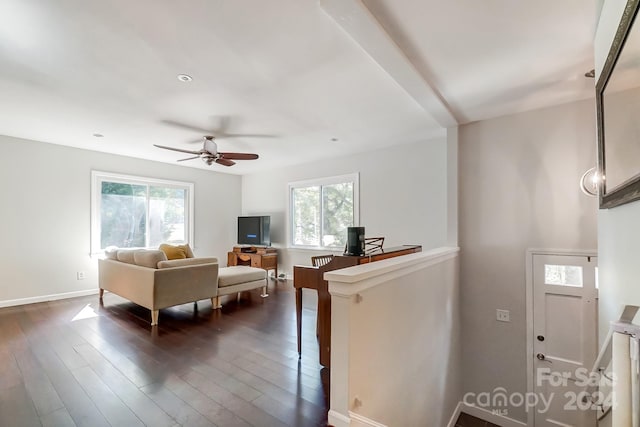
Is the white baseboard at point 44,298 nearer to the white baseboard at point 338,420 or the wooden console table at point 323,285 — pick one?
the wooden console table at point 323,285

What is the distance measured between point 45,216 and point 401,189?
18.9 feet

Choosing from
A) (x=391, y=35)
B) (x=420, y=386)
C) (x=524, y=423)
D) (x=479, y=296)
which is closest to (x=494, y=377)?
(x=524, y=423)

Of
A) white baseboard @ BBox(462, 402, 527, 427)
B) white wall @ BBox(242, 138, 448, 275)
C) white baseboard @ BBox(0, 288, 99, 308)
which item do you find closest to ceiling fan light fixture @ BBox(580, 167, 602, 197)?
white wall @ BBox(242, 138, 448, 275)

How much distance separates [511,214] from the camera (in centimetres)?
308

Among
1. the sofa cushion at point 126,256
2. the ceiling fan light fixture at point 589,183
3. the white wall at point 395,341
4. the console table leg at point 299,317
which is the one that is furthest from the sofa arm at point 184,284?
the ceiling fan light fixture at point 589,183

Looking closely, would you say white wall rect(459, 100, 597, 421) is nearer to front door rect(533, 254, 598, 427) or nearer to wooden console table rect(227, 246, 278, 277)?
front door rect(533, 254, 598, 427)

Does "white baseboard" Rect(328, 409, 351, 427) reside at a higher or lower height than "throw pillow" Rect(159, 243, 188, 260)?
lower

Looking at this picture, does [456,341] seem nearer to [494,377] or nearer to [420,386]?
[494,377]

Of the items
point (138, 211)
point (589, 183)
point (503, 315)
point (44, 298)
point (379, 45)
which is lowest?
point (44, 298)

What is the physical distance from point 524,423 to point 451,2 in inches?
151

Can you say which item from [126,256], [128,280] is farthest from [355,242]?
[126,256]

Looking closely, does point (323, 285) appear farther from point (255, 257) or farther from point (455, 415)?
point (255, 257)

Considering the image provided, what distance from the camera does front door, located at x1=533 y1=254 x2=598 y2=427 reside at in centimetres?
269

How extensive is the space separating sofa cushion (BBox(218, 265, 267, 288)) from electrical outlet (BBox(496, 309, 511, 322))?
3464 mm
